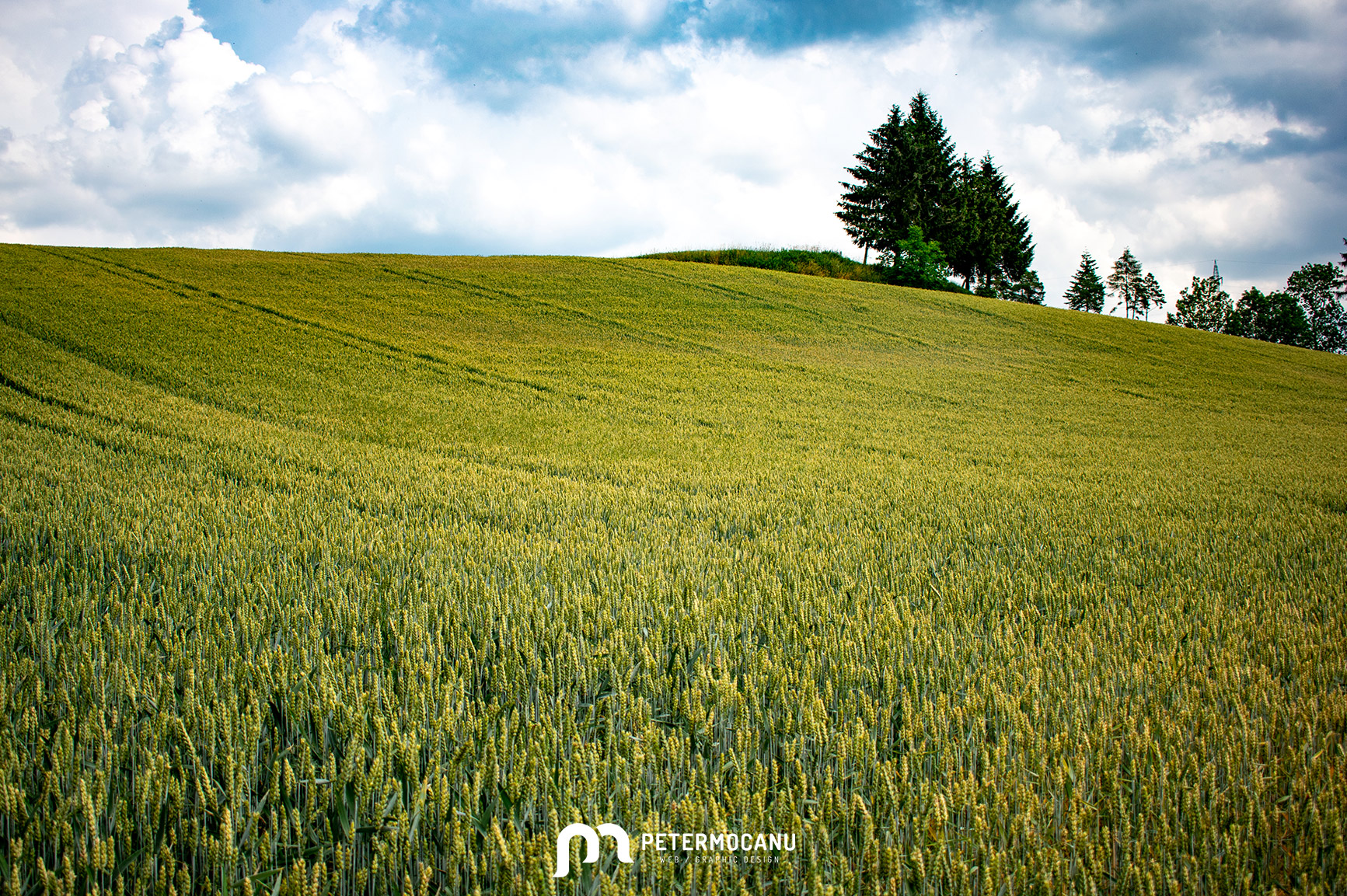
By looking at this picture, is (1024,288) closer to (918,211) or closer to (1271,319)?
(918,211)

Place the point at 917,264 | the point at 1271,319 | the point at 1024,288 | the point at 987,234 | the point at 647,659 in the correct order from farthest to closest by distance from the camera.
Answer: the point at 1271,319
the point at 1024,288
the point at 987,234
the point at 917,264
the point at 647,659

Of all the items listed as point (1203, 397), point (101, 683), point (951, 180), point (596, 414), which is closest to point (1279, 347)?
point (1203, 397)

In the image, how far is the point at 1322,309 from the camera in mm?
74188

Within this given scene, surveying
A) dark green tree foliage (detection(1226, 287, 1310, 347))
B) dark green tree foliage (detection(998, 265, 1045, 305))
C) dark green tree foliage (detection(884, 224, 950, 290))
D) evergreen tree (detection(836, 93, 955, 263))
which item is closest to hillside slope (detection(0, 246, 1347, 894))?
dark green tree foliage (detection(884, 224, 950, 290))

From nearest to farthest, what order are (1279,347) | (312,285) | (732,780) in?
(732,780)
(312,285)
(1279,347)

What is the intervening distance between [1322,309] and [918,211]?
202 ft

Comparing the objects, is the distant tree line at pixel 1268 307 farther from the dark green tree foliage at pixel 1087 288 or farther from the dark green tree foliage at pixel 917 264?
the dark green tree foliage at pixel 917 264

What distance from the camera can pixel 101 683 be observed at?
7.51 feet

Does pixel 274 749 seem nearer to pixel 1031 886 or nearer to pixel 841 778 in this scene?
pixel 841 778

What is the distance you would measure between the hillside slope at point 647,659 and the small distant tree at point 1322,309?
91481 millimetres

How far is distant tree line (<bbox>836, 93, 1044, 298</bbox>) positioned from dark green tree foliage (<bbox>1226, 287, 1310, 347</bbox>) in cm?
4158

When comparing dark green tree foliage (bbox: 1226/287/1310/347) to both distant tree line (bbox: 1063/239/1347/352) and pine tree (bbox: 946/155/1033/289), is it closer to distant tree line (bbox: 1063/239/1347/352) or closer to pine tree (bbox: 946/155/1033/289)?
distant tree line (bbox: 1063/239/1347/352)

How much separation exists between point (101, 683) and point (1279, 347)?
4254cm

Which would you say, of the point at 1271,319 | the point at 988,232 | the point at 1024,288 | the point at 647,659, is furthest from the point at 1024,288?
the point at 647,659
